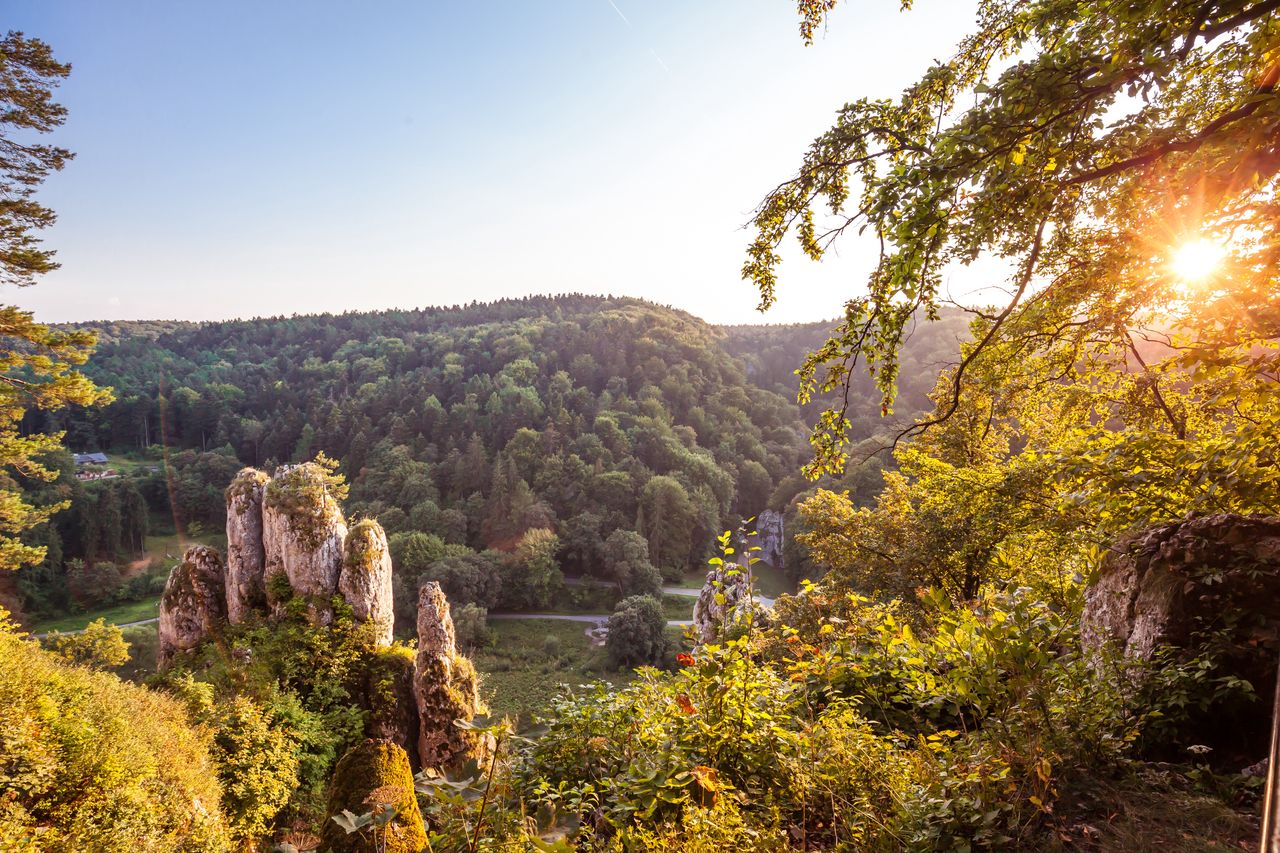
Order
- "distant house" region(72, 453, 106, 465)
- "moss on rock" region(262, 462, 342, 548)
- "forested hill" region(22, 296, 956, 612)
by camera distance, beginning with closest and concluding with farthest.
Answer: "moss on rock" region(262, 462, 342, 548), "forested hill" region(22, 296, 956, 612), "distant house" region(72, 453, 106, 465)

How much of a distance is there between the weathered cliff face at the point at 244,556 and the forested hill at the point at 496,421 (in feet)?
132

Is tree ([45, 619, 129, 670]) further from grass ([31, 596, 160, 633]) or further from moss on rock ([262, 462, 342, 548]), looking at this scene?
grass ([31, 596, 160, 633])

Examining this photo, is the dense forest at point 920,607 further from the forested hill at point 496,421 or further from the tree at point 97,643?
the forested hill at point 496,421

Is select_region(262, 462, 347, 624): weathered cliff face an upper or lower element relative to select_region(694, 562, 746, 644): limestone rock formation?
lower

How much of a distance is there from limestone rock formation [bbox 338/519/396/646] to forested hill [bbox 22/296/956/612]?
39.9 metres

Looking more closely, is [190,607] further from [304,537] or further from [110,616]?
[110,616]

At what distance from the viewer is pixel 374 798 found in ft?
11.1

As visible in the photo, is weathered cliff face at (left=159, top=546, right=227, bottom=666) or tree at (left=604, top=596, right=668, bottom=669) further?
tree at (left=604, top=596, right=668, bottom=669)

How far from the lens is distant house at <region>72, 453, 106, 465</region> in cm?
7486

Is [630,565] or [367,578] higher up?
[367,578]

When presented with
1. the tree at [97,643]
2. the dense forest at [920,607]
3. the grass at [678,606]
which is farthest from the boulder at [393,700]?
the grass at [678,606]

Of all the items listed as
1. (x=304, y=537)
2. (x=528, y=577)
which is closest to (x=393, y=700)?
(x=304, y=537)

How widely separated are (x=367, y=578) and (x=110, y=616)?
176ft

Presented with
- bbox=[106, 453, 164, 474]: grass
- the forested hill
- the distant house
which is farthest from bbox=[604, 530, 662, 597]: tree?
the distant house
